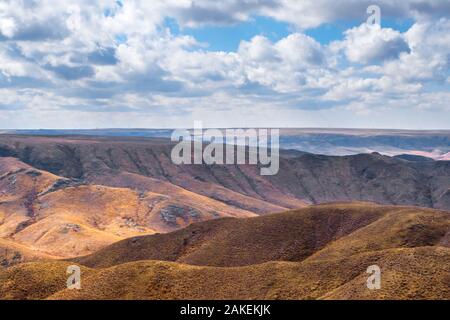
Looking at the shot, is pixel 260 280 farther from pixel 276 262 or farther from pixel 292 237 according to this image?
pixel 292 237

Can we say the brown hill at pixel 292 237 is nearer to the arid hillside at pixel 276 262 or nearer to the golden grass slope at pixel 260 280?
the arid hillside at pixel 276 262

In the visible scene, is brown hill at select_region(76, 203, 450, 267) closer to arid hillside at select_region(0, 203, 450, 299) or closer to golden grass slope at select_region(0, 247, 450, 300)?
arid hillside at select_region(0, 203, 450, 299)

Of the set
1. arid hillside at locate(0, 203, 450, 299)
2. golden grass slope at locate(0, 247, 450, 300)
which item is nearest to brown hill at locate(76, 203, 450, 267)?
arid hillside at locate(0, 203, 450, 299)

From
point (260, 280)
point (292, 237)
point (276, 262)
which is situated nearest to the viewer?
point (260, 280)

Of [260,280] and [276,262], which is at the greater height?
[276,262]

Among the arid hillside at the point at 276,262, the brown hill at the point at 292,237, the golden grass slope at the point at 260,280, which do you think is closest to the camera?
the golden grass slope at the point at 260,280

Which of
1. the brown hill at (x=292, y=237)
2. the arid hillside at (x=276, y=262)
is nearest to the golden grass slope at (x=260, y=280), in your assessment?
the arid hillside at (x=276, y=262)

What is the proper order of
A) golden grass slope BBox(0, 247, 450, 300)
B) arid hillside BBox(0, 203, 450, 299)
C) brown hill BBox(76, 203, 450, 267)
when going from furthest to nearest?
brown hill BBox(76, 203, 450, 267), arid hillside BBox(0, 203, 450, 299), golden grass slope BBox(0, 247, 450, 300)

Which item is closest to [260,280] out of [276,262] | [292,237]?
[276,262]
